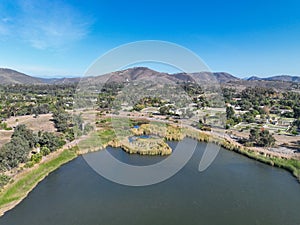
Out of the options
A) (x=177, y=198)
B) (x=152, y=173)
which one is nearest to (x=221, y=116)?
(x=152, y=173)

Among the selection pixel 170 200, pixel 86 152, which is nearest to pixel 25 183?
pixel 86 152

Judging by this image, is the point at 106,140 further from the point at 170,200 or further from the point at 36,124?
the point at 36,124

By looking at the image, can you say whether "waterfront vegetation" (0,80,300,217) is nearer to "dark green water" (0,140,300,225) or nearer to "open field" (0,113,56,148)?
"open field" (0,113,56,148)

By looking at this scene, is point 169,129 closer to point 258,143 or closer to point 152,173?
point 258,143

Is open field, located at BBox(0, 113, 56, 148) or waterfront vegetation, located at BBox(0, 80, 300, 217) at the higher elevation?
waterfront vegetation, located at BBox(0, 80, 300, 217)

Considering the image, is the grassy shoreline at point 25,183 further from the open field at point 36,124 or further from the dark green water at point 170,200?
the open field at point 36,124

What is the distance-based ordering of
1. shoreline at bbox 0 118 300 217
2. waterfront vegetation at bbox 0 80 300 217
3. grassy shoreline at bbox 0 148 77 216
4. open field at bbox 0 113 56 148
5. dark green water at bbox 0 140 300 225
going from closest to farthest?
dark green water at bbox 0 140 300 225, grassy shoreline at bbox 0 148 77 216, shoreline at bbox 0 118 300 217, waterfront vegetation at bbox 0 80 300 217, open field at bbox 0 113 56 148

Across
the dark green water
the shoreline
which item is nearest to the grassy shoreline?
the shoreline
